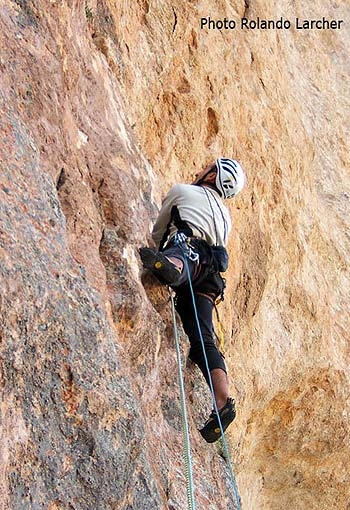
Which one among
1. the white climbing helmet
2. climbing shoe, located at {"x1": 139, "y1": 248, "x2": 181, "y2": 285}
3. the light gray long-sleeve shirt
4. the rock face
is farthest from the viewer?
the white climbing helmet

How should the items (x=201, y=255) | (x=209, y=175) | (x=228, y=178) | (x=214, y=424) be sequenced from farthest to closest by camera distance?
1. (x=209, y=175)
2. (x=228, y=178)
3. (x=201, y=255)
4. (x=214, y=424)

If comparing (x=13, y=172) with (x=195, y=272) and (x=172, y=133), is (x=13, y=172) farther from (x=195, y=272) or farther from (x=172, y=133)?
(x=172, y=133)

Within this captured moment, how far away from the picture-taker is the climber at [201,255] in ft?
17.2

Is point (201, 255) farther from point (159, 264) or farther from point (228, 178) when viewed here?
point (228, 178)

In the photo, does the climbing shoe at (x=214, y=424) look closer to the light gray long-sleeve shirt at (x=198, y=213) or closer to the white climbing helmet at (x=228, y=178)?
the light gray long-sleeve shirt at (x=198, y=213)

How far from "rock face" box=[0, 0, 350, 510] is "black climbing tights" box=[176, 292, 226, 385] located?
0.13 meters

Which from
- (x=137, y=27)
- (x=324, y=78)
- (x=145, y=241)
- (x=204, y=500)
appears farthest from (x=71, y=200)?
(x=324, y=78)

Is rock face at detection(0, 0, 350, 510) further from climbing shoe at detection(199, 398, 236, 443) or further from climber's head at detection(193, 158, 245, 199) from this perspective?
climber's head at detection(193, 158, 245, 199)

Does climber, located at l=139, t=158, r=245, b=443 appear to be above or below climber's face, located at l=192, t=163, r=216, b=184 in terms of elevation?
below

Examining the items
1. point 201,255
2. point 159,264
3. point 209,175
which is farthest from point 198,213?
point 159,264

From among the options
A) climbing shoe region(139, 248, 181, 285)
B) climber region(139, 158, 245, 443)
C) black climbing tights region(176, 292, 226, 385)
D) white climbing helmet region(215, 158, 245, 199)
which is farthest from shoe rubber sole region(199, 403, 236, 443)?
white climbing helmet region(215, 158, 245, 199)

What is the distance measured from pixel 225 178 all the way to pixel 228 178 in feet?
0.08

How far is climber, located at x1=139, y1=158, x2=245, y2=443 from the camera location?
523 centimetres

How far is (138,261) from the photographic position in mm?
5078
